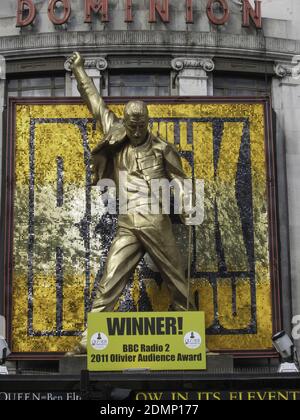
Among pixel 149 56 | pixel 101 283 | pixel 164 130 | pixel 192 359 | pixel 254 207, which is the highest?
pixel 149 56

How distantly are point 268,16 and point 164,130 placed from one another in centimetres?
444

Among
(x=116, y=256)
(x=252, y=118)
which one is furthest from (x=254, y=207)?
(x=116, y=256)

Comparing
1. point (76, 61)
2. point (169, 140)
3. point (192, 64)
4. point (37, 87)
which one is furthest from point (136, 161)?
point (37, 87)

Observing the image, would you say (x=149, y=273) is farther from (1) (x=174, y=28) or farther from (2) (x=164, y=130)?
(1) (x=174, y=28)

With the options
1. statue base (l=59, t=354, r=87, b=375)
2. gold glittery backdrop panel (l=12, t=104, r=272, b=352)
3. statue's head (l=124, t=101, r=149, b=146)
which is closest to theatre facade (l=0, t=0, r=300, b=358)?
gold glittery backdrop panel (l=12, t=104, r=272, b=352)

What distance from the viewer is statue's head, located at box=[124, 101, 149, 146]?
22.5 meters

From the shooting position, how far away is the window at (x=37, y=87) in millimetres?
26469

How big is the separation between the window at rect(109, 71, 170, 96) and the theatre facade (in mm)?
29

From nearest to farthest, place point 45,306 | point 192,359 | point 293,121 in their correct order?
point 192,359 < point 45,306 < point 293,121

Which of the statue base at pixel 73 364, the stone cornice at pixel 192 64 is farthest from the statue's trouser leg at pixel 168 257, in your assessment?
the stone cornice at pixel 192 64

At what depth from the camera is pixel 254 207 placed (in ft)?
82.1

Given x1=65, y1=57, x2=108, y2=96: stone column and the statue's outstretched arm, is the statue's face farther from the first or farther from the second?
x1=65, y1=57, x2=108, y2=96: stone column

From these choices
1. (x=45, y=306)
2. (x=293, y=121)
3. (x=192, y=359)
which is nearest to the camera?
(x=192, y=359)

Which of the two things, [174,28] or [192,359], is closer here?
[192,359]
